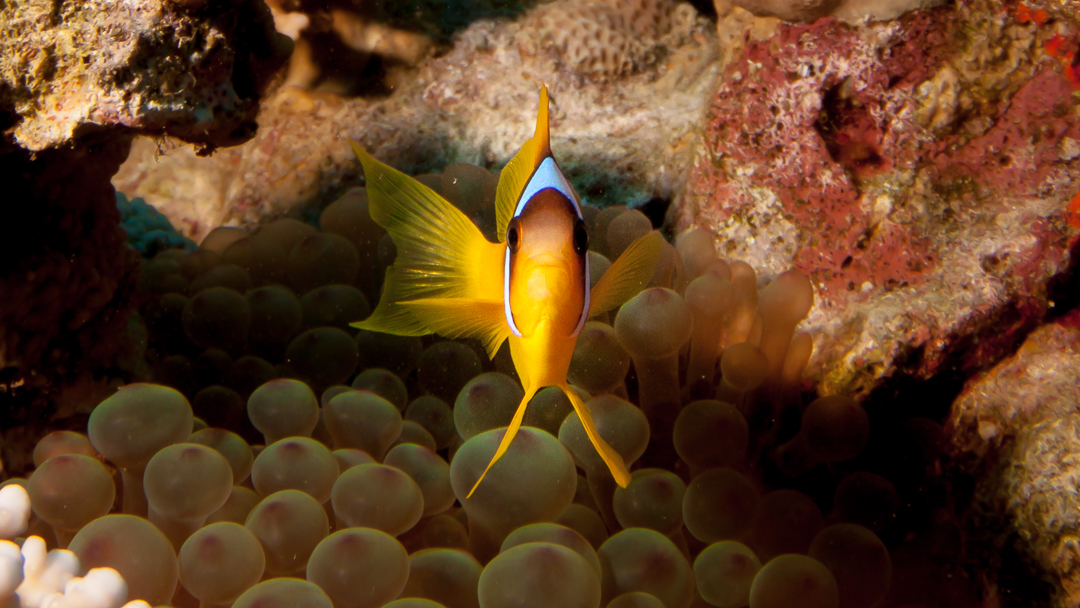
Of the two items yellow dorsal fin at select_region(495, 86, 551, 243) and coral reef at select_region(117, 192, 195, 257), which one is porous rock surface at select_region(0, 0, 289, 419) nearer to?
yellow dorsal fin at select_region(495, 86, 551, 243)

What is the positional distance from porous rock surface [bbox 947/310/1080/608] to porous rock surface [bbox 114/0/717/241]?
1060mm

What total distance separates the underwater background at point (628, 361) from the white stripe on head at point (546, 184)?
1.04 ft

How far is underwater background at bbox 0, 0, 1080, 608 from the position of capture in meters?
0.96

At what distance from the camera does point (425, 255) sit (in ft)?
3.61

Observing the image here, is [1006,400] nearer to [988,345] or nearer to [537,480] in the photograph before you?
[988,345]

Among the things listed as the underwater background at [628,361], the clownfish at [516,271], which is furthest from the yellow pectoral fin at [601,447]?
the underwater background at [628,361]


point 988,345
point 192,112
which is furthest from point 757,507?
point 192,112

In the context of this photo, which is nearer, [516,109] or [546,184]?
[546,184]

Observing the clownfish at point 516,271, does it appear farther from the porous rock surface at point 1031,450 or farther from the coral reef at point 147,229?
the coral reef at point 147,229

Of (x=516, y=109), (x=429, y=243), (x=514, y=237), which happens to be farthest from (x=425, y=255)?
(x=516, y=109)

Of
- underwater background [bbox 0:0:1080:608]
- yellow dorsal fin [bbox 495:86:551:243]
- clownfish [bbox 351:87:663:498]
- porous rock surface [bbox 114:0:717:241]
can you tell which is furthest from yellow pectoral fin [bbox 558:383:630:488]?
porous rock surface [bbox 114:0:717:241]

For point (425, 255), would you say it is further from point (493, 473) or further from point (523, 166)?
point (493, 473)

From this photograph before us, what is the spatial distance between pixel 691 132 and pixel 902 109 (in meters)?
0.58

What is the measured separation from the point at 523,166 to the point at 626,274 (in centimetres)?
20
